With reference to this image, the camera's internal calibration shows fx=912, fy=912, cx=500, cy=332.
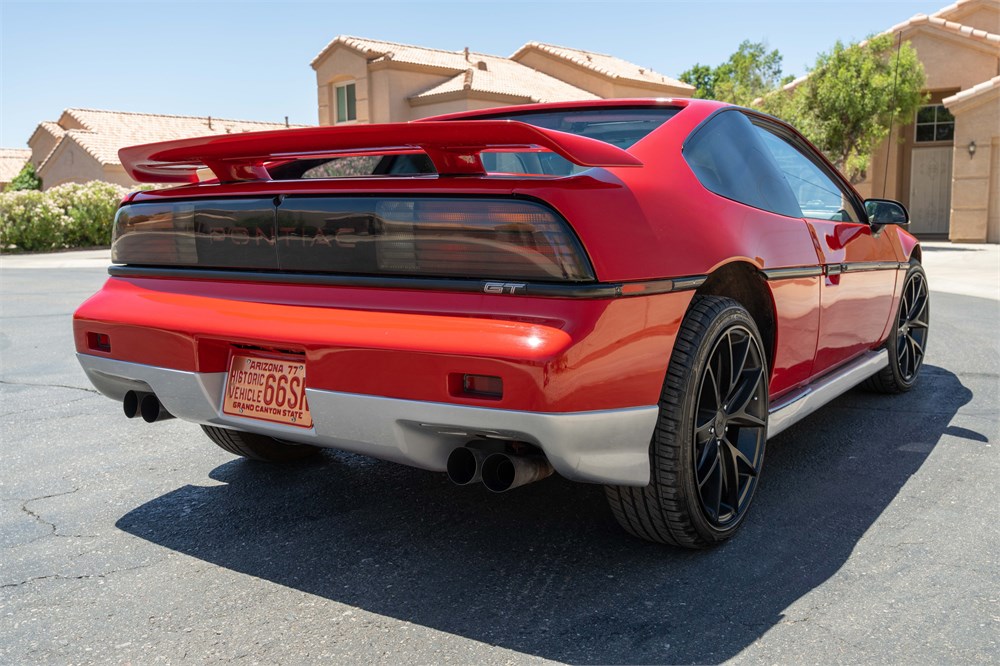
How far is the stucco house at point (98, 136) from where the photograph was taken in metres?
39.0

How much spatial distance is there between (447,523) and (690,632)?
3.52ft

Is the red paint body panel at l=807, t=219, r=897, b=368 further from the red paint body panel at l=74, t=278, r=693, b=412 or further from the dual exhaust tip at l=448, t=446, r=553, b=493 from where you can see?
the dual exhaust tip at l=448, t=446, r=553, b=493

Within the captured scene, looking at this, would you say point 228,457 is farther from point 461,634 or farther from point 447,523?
point 461,634

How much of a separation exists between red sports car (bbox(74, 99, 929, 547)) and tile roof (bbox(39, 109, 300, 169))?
1541 inches

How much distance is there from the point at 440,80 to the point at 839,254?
2823 centimetres

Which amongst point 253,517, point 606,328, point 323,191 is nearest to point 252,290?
point 323,191

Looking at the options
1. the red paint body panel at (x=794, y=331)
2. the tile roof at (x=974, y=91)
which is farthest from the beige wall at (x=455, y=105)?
the red paint body panel at (x=794, y=331)

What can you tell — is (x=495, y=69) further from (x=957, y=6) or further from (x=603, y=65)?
(x=957, y=6)

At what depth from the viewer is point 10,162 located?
197 feet

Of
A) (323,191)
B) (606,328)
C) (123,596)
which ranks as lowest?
(123,596)

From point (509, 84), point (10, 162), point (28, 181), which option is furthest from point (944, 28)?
point (10, 162)

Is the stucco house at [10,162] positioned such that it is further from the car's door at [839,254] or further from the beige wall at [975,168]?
the car's door at [839,254]

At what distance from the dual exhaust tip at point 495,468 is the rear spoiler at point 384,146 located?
0.81 meters

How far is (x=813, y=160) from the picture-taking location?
14.0 feet
